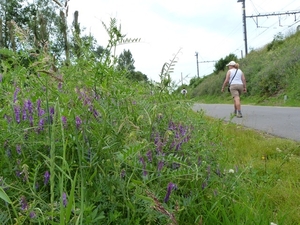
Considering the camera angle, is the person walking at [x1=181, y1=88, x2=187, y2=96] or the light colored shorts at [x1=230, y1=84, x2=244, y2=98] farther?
the light colored shorts at [x1=230, y1=84, x2=244, y2=98]

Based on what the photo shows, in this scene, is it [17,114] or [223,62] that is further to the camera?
[223,62]

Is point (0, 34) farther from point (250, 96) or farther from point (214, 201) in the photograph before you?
point (250, 96)

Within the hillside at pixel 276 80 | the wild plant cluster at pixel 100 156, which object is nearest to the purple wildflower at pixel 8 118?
the wild plant cluster at pixel 100 156

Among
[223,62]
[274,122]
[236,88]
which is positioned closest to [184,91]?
[274,122]

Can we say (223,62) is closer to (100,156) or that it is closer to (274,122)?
(274,122)

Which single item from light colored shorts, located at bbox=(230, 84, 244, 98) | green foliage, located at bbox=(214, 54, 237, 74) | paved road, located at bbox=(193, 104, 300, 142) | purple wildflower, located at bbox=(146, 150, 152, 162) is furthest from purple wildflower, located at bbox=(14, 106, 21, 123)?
green foliage, located at bbox=(214, 54, 237, 74)

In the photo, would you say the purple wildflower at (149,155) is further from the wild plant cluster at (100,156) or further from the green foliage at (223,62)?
the green foliage at (223,62)

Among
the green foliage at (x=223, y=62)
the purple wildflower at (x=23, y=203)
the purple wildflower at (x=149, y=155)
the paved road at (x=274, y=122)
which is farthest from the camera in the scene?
the green foliage at (x=223, y=62)

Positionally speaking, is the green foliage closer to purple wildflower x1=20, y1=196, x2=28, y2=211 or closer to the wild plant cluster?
the wild plant cluster

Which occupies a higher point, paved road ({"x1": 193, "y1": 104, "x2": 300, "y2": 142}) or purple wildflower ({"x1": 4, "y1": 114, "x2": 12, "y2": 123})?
purple wildflower ({"x1": 4, "y1": 114, "x2": 12, "y2": 123})

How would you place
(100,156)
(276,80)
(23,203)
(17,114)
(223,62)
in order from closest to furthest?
(23,203)
(100,156)
(17,114)
(276,80)
(223,62)

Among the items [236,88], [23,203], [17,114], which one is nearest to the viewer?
[23,203]

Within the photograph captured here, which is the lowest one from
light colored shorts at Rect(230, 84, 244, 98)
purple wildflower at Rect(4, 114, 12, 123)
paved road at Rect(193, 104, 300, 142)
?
paved road at Rect(193, 104, 300, 142)

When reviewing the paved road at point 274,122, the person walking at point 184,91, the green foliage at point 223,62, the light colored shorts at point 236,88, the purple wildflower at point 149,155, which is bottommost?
the paved road at point 274,122
